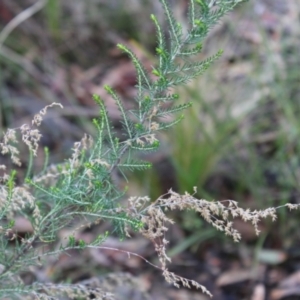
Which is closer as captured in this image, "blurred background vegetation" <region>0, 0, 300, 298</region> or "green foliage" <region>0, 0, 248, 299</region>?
"green foliage" <region>0, 0, 248, 299</region>

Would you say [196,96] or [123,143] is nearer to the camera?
[123,143]

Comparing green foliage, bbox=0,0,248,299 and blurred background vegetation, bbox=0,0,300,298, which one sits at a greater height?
blurred background vegetation, bbox=0,0,300,298

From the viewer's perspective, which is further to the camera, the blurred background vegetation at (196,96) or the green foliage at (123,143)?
the blurred background vegetation at (196,96)

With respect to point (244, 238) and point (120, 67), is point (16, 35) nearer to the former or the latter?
point (120, 67)

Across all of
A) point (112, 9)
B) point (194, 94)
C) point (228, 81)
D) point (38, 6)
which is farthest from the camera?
point (112, 9)

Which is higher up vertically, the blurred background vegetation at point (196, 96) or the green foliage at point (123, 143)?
the blurred background vegetation at point (196, 96)

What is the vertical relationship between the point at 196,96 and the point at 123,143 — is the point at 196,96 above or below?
above

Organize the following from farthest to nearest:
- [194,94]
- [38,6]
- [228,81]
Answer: [38,6] → [228,81] → [194,94]

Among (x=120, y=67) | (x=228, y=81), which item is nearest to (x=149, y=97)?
(x=228, y=81)
